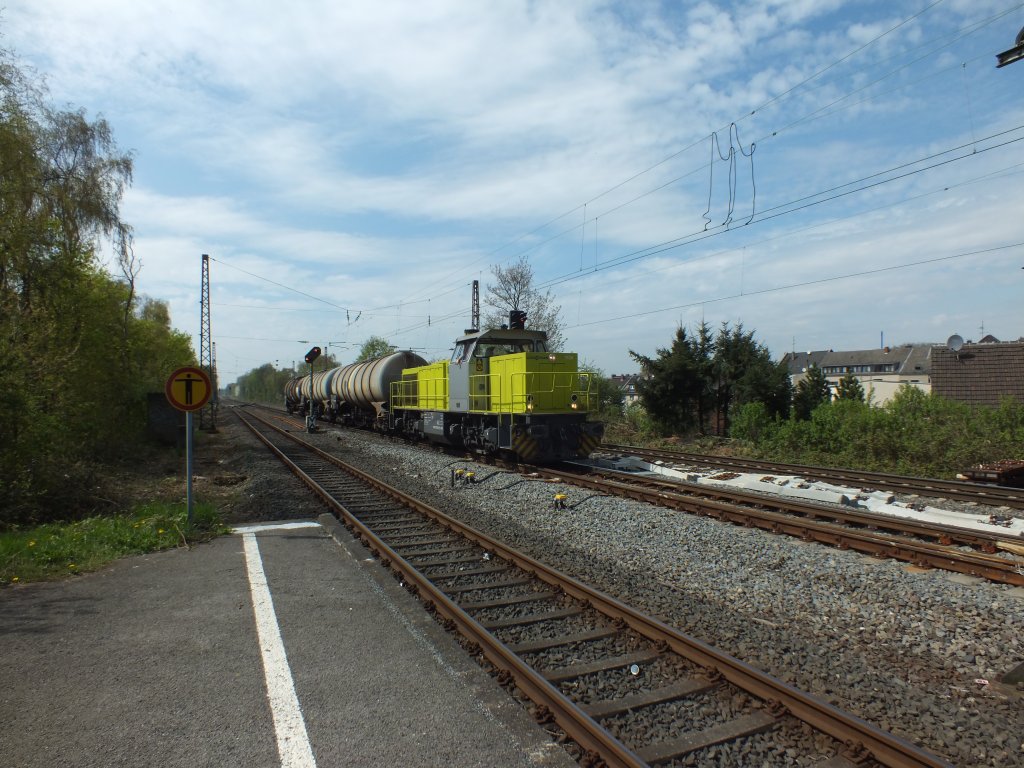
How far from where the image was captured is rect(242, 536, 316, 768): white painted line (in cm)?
335

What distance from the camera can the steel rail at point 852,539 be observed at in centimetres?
668

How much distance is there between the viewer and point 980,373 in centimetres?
2388

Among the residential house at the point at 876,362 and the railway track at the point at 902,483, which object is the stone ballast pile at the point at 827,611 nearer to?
the railway track at the point at 902,483

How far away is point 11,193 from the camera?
39.9 ft

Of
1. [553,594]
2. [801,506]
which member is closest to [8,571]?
[553,594]

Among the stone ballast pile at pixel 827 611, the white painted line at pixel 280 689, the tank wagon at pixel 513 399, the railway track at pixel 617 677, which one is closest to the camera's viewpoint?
the white painted line at pixel 280 689

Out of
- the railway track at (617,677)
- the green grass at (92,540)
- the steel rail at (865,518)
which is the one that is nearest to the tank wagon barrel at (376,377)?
the steel rail at (865,518)

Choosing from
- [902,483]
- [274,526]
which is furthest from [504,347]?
[902,483]

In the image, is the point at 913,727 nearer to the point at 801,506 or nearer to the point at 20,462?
the point at 801,506

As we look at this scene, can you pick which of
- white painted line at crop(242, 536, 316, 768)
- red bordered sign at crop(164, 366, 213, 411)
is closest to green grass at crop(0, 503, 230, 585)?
red bordered sign at crop(164, 366, 213, 411)

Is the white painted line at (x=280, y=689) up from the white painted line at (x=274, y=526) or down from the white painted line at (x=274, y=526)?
down

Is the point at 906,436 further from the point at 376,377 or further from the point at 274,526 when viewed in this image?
the point at 376,377

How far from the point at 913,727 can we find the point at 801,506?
6723 millimetres

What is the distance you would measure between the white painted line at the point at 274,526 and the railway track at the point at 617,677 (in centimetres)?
238
